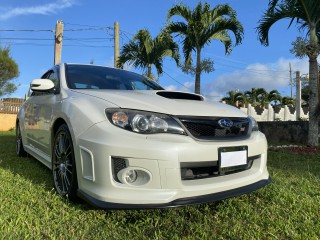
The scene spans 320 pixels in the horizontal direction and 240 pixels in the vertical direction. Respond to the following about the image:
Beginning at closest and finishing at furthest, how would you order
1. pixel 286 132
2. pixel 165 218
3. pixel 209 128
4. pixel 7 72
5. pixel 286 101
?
1. pixel 209 128
2. pixel 165 218
3. pixel 286 132
4. pixel 7 72
5. pixel 286 101

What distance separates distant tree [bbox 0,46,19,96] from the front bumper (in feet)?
81.2

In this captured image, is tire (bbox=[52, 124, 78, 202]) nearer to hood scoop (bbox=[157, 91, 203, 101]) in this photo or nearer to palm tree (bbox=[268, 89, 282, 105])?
hood scoop (bbox=[157, 91, 203, 101])

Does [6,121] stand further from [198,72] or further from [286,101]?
[286,101]

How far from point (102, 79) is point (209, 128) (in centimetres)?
177

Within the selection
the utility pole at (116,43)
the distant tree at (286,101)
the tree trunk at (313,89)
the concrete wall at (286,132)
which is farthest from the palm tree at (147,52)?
the distant tree at (286,101)

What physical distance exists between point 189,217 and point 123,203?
0.72 meters

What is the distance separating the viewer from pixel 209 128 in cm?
266

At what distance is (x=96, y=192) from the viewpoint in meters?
2.52

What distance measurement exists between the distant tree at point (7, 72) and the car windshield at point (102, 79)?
22975 millimetres

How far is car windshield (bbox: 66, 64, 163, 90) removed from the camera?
374 cm

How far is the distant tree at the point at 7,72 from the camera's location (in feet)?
80.4

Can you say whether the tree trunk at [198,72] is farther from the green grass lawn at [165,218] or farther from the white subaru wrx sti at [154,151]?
the white subaru wrx sti at [154,151]

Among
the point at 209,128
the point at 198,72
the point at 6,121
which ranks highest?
Result: the point at 198,72

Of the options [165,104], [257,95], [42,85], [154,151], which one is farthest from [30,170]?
[257,95]
